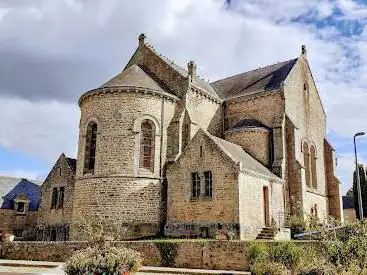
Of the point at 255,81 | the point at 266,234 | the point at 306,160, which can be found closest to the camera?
the point at 266,234

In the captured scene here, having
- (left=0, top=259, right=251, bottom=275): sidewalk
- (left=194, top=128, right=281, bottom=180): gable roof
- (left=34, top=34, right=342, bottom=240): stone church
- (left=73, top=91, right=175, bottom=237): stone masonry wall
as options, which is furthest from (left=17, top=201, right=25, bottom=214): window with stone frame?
(left=194, top=128, right=281, bottom=180): gable roof

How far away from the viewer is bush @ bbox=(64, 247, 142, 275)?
35.9ft

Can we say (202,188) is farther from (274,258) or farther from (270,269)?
(270,269)

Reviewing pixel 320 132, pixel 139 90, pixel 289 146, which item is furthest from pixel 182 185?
pixel 320 132

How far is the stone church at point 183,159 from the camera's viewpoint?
24141 mm

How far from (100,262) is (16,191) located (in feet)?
114

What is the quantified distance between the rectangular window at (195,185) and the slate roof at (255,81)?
1178 cm

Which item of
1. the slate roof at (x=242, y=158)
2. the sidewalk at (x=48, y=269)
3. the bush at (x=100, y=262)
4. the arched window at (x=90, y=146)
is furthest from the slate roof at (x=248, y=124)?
the bush at (x=100, y=262)

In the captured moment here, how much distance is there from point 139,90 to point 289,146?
1253cm

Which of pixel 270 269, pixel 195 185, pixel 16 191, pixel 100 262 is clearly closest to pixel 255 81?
pixel 195 185

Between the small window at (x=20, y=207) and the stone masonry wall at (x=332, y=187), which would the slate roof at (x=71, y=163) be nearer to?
the small window at (x=20, y=207)

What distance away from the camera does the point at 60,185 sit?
31406 millimetres

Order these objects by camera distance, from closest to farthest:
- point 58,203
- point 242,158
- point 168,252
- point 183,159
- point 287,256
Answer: point 287,256 → point 168,252 → point 183,159 → point 242,158 → point 58,203

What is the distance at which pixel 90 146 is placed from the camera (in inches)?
1088
